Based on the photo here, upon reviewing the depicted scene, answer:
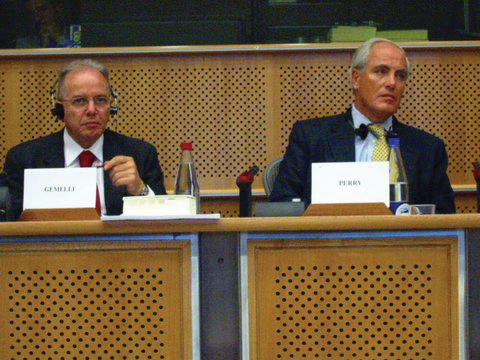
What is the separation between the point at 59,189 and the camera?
7.36 feet

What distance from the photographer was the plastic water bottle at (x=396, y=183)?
2424mm

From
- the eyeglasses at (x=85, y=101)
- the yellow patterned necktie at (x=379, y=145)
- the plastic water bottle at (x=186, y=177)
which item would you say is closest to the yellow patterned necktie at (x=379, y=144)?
the yellow patterned necktie at (x=379, y=145)

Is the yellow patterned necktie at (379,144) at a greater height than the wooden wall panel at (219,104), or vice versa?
the wooden wall panel at (219,104)

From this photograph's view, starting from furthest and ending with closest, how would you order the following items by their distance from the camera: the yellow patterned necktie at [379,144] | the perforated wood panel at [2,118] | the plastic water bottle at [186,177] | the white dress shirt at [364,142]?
the perforated wood panel at [2,118] → the white dress shirt at [364,142] → the yellow patterned necktie at [379,144] → the plastic water bottle at [186,177]

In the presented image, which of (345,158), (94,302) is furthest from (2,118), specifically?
(94,302)

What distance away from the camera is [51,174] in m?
2.25

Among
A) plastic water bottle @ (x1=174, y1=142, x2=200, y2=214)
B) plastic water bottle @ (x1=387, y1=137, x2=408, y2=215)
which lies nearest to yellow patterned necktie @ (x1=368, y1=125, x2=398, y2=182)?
plastic water bottle @ (x1=387, y1=137, x2=408, y2=215)

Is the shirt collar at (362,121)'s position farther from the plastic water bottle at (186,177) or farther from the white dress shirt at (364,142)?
the plastic water bottle at (186,177)

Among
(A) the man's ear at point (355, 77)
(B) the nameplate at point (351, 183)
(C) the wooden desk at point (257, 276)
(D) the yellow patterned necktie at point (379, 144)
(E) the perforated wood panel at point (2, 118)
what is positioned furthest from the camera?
(E) the perforated wood panel at point (2, 118)

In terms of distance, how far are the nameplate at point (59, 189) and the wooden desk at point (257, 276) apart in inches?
5.9

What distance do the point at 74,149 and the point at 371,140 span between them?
3.84ft

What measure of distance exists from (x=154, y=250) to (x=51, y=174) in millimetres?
388

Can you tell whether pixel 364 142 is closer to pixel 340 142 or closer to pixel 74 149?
pixel 340 142

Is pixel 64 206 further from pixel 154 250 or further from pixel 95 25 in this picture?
pixel 95 25
